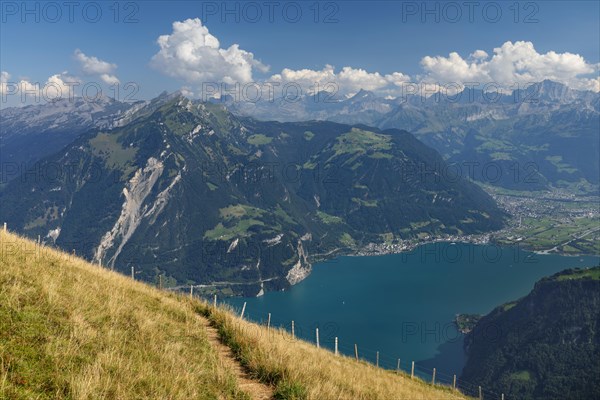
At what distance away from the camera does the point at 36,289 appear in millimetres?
13594

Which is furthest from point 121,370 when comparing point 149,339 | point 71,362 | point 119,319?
point 119,319

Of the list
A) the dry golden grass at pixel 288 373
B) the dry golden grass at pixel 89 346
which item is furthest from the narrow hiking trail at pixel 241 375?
the dry golden grass at pixel 89 346

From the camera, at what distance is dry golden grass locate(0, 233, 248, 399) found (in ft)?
30.8

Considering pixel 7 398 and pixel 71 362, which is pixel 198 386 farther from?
pixel 7 398

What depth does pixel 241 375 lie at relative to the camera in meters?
14.0

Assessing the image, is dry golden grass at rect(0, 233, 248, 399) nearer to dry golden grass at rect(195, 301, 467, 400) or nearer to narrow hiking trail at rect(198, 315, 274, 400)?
narrow hiking trail at rect(198, 315, 274, 400)

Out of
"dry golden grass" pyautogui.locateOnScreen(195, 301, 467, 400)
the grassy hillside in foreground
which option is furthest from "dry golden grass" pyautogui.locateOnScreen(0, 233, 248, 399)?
"dry golden grass" pyautogui.locateOnScreen(195, 301, 467, 400)

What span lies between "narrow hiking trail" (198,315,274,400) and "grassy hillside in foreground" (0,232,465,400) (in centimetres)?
25

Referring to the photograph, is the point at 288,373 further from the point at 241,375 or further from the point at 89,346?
the point at 89,346

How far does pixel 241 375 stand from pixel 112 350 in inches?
180

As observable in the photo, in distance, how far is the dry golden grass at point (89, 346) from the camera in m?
9.39

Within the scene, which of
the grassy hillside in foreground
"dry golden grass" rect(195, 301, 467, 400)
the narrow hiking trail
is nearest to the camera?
the grassy hillside in foreground

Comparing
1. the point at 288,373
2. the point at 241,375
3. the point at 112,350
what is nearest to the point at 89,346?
the point at 112,350

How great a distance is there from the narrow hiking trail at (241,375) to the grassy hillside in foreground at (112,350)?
9.9 inches
